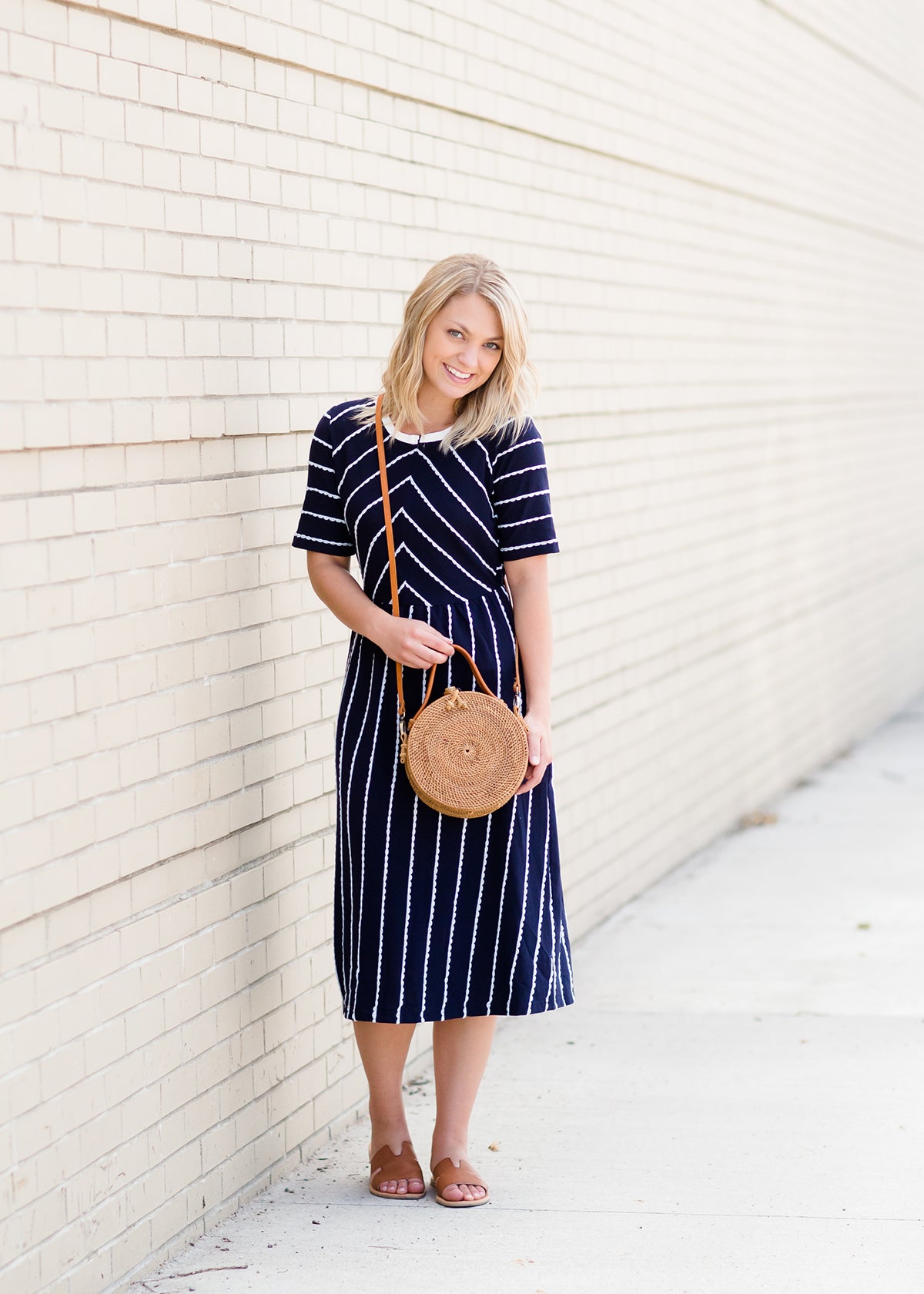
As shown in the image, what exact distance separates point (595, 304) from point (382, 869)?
130 inches

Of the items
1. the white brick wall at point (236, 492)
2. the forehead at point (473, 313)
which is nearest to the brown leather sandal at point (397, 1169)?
the white brick wall at point (236, 492)

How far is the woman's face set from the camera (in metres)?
3.61

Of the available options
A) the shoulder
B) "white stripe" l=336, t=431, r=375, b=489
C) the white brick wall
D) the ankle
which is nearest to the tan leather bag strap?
"white stripe" l=336, t=431, r=375, b=489

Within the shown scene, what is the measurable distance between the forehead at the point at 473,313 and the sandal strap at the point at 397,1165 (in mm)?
1797

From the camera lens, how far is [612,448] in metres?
6.69

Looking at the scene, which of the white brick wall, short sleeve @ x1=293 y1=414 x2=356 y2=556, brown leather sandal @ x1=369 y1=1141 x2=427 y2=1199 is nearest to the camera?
the white brick wall

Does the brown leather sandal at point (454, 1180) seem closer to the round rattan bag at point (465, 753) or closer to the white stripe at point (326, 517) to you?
the round rattan bag at point (465, 753)

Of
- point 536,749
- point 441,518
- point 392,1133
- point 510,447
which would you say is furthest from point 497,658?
point 392,1133

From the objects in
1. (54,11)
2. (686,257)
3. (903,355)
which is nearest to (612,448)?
(686,257)

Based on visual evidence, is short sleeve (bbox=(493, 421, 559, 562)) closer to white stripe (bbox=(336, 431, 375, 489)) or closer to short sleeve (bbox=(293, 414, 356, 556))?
white stripe (bbox=(336, 431, 375, 489))

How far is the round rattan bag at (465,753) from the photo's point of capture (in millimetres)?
3596

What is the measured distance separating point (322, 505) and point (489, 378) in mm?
447

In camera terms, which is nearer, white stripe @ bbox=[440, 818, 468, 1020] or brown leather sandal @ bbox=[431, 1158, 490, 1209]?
white stripe @ bbox=[440, 818, 468, 1020]

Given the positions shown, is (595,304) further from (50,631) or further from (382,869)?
(50,631)
